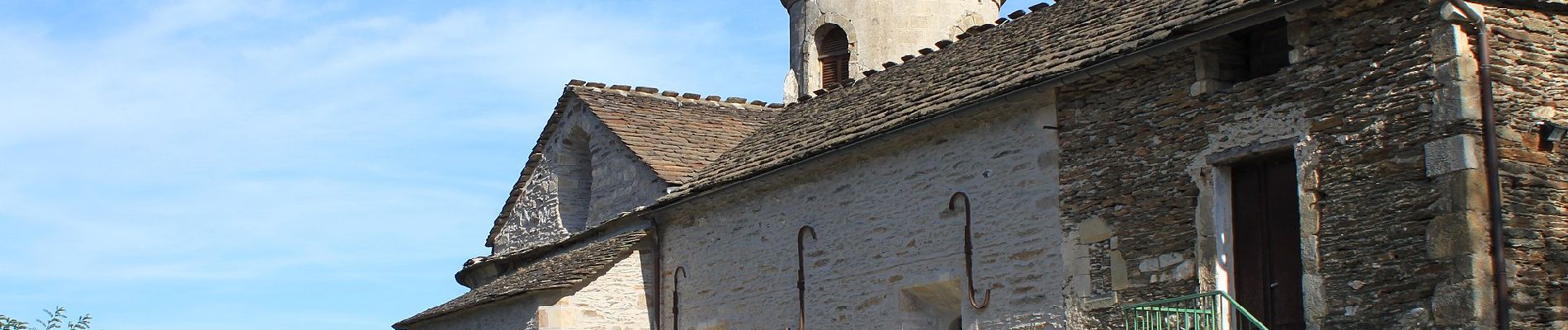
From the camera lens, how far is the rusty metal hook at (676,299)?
18250 millimetres

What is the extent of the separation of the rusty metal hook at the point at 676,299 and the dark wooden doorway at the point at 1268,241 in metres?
7.40

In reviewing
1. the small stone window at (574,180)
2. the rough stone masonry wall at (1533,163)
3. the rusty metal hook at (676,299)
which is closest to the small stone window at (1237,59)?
the rough stone masonry wall at (1533,163)

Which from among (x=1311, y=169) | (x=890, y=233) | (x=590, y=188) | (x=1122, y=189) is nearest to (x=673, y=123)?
(x=590, y=188)

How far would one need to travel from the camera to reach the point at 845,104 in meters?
18.4

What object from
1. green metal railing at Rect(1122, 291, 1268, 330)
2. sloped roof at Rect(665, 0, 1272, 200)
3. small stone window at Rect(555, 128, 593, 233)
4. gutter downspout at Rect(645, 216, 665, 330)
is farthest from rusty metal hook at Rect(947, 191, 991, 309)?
small stone window at Rect(555, 128, 593, 233)

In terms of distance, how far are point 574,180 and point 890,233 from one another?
6944mm

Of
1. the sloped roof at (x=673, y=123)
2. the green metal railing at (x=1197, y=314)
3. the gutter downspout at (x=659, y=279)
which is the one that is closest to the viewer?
the green metal railing at (x=1197, y=314)

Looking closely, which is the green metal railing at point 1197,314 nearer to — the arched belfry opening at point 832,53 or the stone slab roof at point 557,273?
the stone slab roof at point 557,273

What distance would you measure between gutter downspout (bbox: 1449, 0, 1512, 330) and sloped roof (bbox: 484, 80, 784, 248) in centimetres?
973

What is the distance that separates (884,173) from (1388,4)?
5.34 m

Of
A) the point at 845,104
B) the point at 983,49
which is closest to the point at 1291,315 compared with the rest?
the point at 983,49

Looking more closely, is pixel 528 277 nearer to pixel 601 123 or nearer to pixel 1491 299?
pixel 601 123

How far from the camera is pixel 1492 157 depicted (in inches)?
406

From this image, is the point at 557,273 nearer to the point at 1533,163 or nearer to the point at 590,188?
the point at 590,188
